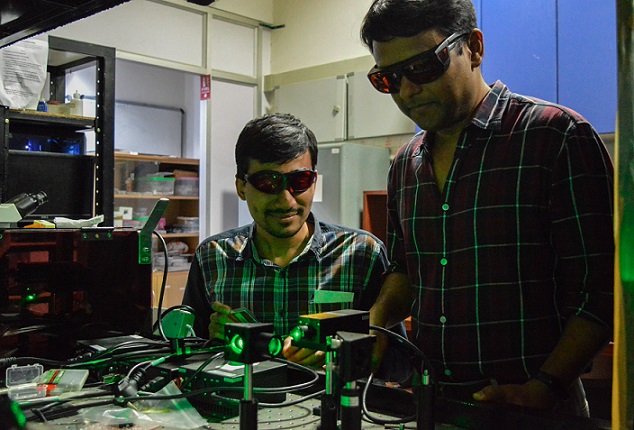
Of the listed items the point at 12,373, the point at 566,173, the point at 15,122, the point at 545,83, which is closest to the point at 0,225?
the point at 12,373

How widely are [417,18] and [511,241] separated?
46 cm

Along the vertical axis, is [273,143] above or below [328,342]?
above

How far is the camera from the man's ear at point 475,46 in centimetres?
114

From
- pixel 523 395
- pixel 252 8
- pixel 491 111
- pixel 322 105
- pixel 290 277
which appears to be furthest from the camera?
pixel 252 8

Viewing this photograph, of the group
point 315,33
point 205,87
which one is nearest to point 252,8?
point 315,33

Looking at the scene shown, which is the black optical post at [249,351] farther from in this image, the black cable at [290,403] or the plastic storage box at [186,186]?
the plastic storage box at [186,186]

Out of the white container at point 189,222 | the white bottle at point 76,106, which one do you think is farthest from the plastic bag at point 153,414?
the white container at point 189,222

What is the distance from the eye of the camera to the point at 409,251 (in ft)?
4.16

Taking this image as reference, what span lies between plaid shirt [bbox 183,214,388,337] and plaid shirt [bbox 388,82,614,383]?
29 cm

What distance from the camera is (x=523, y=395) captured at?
0.90 m

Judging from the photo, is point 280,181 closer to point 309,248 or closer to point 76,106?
point 309,248

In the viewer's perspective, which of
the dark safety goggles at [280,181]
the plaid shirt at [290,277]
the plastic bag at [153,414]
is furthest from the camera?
the plaid shirt at [290,277]

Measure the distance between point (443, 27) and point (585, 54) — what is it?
1897 millimetres

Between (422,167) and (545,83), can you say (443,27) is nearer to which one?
(422,167)
